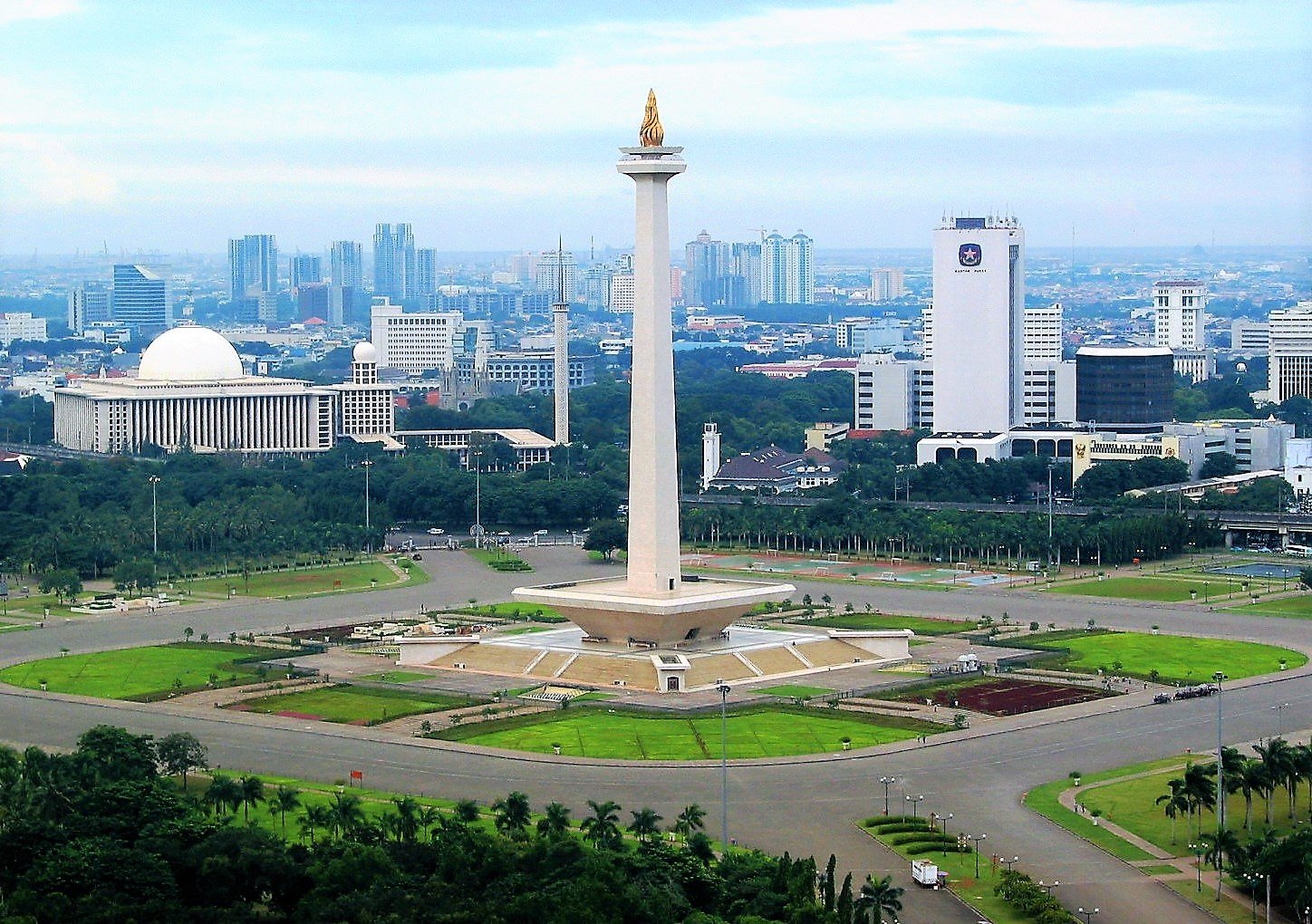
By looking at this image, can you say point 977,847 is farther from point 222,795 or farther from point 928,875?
point 222,795

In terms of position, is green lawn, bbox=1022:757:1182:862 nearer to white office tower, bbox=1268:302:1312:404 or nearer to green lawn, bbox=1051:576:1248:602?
green lawn, bbox=1051:576:1248:602

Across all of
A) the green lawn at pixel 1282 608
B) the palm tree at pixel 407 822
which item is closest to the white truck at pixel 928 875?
the palm tree at pixel 407 822

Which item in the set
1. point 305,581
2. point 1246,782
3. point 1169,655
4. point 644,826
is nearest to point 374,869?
point 644,826

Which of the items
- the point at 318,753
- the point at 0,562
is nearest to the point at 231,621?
the point at 0,562

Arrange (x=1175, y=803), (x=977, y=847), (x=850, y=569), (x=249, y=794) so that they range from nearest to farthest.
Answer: (x=977, y=847) < (x=1175, y=803) < (x=249, y=794) < (x=850, y=569)

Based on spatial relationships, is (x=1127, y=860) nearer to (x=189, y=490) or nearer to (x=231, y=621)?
(x=231, y=621)

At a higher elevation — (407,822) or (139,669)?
(407,822)

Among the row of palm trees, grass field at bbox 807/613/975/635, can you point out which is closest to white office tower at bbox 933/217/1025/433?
grass field at bbox 807/613/975/635

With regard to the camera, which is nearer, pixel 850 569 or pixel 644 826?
pixel 644 826
